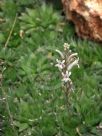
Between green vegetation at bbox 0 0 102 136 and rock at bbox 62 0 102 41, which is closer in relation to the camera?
green vegetation at bbox 0 0 102 136

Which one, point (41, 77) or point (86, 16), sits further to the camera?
point (86, 16)

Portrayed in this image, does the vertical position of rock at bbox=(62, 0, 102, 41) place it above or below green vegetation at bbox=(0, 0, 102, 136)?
above

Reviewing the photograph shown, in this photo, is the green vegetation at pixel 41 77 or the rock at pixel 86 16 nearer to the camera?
the green vegetation at pixel 41 77

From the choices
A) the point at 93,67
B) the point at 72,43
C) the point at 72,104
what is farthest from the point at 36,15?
the point at 72,104

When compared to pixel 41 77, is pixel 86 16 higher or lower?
higher
